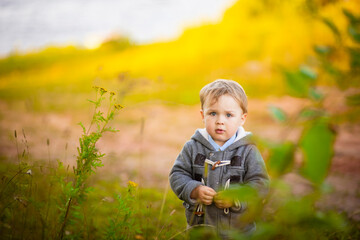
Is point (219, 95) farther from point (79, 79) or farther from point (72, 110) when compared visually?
point (79, 79)

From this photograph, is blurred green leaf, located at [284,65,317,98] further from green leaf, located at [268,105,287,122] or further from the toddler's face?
the toddler's face

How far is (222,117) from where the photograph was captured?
161cm

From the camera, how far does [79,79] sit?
10.7m

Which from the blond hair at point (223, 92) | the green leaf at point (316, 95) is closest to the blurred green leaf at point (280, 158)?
the green leaf at point (316, 95)

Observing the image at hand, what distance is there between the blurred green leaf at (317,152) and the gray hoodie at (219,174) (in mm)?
1187

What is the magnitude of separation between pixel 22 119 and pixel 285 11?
22.3 feet

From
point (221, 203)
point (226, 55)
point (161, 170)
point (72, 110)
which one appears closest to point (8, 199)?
point (221, 203)

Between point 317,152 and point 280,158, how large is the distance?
6cm

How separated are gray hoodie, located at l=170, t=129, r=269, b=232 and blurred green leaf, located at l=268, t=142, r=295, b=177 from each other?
1.14 meters

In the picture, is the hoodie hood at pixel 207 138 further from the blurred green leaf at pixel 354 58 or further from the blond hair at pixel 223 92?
the blurred green leaf at pixel 354 58

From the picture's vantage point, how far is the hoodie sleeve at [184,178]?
5.12ft

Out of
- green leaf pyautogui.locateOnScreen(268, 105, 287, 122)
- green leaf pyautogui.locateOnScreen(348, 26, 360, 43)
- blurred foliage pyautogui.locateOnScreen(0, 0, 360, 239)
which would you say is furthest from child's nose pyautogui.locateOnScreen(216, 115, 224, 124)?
green leaf pyautogui.locateOnScreen(348, 26, 360, 43)

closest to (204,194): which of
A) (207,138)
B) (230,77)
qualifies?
A: (207,138)

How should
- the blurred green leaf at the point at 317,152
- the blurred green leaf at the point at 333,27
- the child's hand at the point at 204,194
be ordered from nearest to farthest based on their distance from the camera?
the blurred green leaf at the point at 317,152 < the blurred green leaf at the point at 333,27 < the child's hand at the point at 204,194
